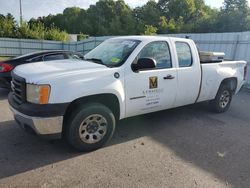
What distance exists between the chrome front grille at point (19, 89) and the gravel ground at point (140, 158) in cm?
81

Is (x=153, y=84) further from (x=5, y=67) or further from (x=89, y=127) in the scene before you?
(x=5, y=67)

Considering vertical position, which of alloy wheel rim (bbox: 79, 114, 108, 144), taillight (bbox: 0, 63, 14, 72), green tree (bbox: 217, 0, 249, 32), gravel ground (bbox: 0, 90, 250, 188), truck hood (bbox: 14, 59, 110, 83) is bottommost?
gravel ground (bbox: 0, 90, 250, 188)

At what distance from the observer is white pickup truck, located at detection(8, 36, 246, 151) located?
331 cm

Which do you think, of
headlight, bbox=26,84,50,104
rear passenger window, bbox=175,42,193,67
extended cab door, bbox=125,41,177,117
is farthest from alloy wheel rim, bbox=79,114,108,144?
rear passenger window, bbox=175,42,193,67

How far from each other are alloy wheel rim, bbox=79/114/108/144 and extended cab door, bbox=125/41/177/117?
0.53m

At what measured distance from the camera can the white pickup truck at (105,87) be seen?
10.9ft

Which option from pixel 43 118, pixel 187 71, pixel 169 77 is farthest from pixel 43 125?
pixel 187 71

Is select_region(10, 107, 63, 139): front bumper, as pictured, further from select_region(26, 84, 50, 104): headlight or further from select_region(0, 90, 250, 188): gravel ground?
select_region(0, 90, 250, 188): gravel ground

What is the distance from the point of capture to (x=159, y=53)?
14.8ft

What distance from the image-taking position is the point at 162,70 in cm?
441

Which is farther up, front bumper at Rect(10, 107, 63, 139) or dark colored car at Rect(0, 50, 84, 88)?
dark colored car at Rect(0, 50, 84, 88)

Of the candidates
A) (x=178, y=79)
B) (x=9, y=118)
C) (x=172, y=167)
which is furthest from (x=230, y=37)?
(x=9, y=118)

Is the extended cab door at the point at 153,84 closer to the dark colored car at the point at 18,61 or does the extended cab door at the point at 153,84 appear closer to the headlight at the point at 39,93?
the headlight at the point at 39,93

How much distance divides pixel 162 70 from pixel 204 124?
1.74 meters
